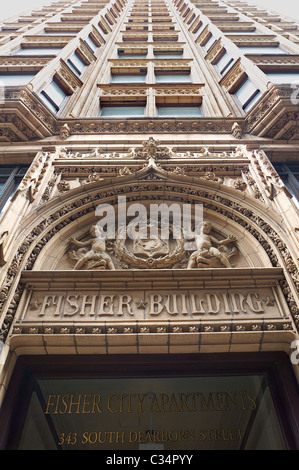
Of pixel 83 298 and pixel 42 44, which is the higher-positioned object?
pixel 42 44

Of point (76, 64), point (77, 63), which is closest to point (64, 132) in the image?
point (76, 64)

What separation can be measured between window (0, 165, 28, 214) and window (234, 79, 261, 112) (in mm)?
9745

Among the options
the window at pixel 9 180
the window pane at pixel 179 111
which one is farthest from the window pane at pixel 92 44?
the window at pixel 9 180

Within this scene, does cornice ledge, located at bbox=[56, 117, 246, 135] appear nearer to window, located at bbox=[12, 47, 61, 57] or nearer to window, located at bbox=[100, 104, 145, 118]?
window, located at bbox=[100, 104, 145, 118]

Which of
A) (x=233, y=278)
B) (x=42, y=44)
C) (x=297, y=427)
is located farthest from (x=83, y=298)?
(x=42, y=44)

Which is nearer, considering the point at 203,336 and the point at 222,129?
the point at 203,336

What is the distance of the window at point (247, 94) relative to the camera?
14.5m

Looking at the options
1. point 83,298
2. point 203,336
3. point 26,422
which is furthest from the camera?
point 83,298

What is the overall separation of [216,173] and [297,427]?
668cm

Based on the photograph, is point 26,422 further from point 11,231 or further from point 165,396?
point 11,231

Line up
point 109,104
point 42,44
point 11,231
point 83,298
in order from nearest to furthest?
point 83,298, point 11,231, point 109,104, point 42,44

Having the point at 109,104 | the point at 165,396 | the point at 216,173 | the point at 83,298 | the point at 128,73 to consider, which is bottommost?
the point at 165,396

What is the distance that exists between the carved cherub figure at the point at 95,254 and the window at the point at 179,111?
9.30 metres

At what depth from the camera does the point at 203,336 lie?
19.4 ft
